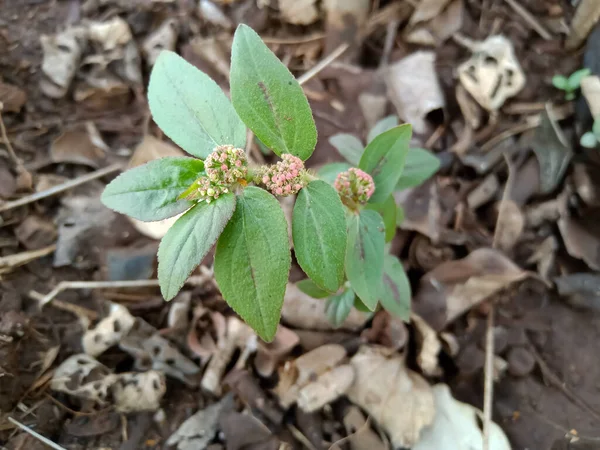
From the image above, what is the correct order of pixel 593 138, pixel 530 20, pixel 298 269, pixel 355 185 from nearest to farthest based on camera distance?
pixel 355 185
pixel 593 138
pixel 298 269
pixel 530 20

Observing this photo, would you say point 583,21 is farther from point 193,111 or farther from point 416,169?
point 193,111

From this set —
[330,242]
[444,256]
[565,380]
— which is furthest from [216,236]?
[565,380]

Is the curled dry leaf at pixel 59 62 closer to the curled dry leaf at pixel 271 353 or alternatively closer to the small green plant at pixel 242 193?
the small green plant at pixel 242 193

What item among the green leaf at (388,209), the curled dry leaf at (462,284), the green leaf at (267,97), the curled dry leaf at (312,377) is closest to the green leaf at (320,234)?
the green leaf at (267,97)

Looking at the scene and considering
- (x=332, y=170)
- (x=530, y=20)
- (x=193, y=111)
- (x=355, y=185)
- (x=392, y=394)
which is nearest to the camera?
(x=193, y=111)

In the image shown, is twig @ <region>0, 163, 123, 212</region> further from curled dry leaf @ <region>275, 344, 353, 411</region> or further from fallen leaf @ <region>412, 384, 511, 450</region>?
fallen leaf @ <region>412, 384, 511, 450</region>

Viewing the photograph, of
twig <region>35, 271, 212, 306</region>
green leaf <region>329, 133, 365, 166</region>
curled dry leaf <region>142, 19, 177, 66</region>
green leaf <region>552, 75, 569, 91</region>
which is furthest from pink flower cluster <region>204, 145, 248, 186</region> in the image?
green leaf <region>552, 75, 569, 91</region>

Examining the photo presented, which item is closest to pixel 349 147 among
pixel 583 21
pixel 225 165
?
pixel 225 165
